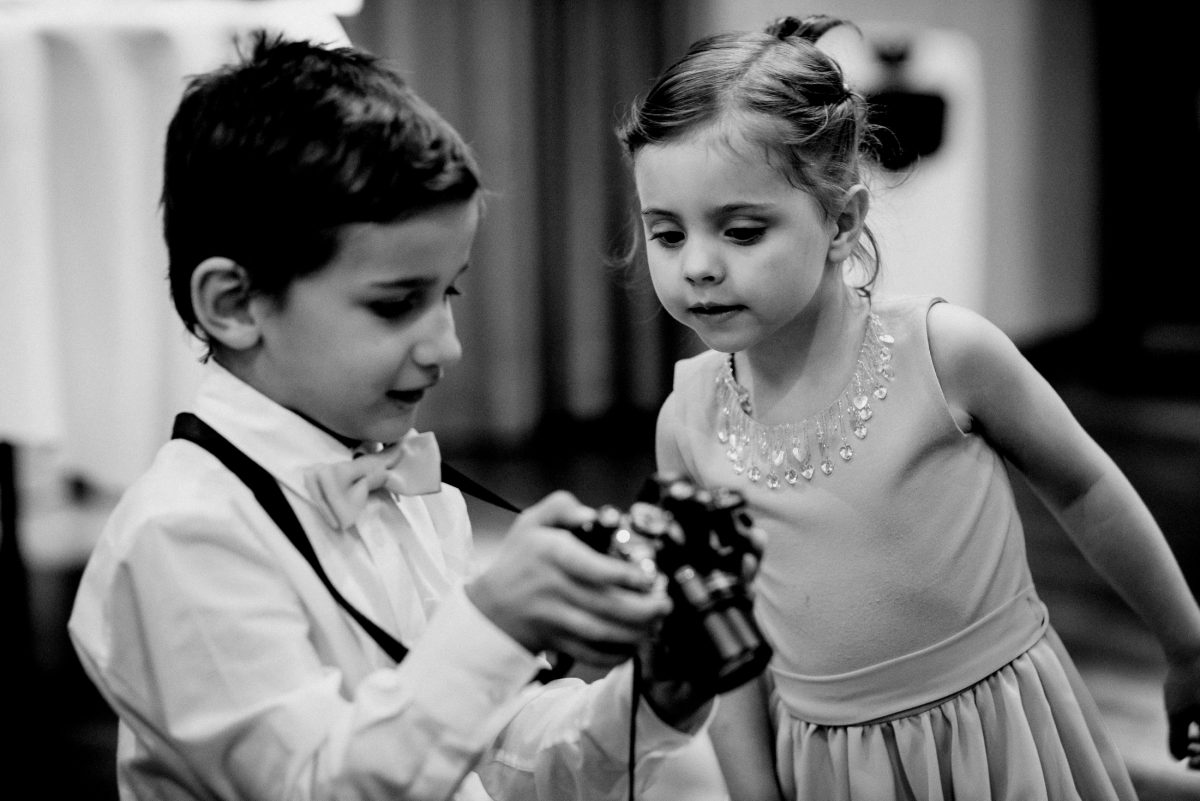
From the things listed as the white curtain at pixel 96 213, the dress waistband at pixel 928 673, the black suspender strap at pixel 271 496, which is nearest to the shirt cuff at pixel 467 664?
the black suspender strap at pixel 271 496

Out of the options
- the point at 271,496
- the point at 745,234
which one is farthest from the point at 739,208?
the point at 271,496

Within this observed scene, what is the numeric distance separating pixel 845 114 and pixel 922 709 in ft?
2.02

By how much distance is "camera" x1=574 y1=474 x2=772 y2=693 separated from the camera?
82cm

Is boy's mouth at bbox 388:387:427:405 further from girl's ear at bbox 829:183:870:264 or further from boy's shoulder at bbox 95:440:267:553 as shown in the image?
girl's ear at bbox 829:183:870:264

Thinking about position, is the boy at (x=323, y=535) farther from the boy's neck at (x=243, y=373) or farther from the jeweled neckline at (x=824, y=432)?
the jeweled neckline at (x=824, y=432)

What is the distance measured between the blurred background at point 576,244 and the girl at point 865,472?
7.4 inches

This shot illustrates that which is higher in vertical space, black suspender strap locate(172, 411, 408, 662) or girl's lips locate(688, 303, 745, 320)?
girl's lips locate(688, 303, 745, 320)

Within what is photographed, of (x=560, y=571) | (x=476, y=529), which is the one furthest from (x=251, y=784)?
(x=476, y=529)

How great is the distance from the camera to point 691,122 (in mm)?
1283

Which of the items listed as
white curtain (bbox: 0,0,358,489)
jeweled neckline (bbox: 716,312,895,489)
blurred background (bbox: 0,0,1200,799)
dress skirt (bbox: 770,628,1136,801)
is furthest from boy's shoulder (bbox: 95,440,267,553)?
white curtain (bbox: 0,0,358,489)

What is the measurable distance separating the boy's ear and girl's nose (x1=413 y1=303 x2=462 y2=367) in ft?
0.41

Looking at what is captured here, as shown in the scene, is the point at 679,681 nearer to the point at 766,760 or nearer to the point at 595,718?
the point at 595,718

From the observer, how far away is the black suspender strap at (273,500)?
36.8 inches

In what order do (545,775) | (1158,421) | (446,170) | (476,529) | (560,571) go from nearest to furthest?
(560,571), (446,170), (545,775), (476,529), (1158,421)
